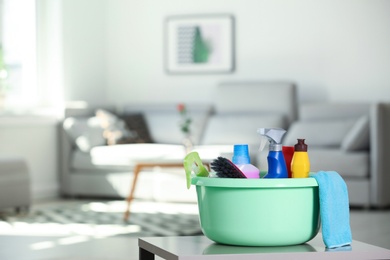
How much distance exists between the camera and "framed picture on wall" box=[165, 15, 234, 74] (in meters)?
7.16

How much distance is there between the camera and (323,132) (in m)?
6.11

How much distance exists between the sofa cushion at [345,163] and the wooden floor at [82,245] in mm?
717

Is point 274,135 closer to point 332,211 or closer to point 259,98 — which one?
A: point 332,211

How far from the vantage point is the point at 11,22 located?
6879 millimetres

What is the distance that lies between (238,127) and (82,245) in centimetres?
242

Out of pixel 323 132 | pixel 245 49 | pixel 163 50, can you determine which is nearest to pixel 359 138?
pixel 323 132

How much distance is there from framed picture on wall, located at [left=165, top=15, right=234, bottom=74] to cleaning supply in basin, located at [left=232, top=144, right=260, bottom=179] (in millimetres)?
4956

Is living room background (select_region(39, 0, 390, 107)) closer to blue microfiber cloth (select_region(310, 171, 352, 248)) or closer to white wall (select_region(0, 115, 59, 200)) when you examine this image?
white wall (select_region(0, 115, 59, 200))

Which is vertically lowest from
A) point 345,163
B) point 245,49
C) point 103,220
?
point 103,220

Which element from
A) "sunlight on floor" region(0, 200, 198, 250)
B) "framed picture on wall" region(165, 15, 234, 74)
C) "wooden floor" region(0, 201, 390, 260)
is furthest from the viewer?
"framed picture on wall" region(165, 15, 234, 74)

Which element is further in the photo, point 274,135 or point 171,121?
point 171,121

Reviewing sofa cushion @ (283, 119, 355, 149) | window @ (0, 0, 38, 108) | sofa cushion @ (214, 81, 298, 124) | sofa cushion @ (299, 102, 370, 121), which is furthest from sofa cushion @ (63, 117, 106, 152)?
sofa cushion @ (299, 102, 370, 121)

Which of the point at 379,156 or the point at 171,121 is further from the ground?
the point at 171,121

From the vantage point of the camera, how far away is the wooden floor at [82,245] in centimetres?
405
